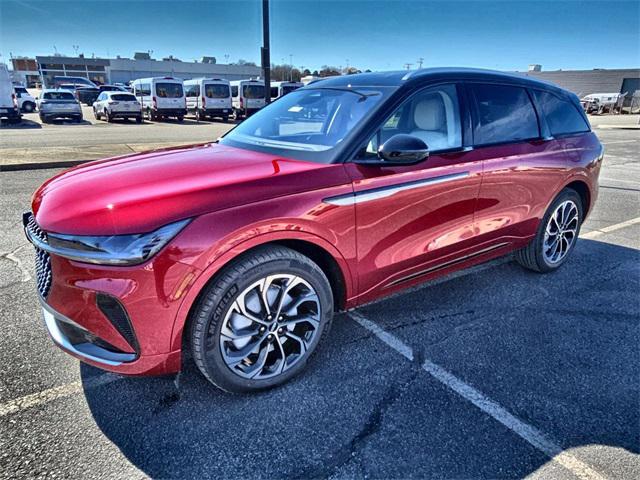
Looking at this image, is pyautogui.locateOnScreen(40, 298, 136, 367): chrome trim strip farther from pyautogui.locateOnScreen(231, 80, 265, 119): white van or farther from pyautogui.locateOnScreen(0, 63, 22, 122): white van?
pyautogui.locateOnScreen(231, 80, 265, 119): white van

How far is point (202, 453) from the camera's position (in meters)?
2.10

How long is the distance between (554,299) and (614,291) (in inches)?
26.2

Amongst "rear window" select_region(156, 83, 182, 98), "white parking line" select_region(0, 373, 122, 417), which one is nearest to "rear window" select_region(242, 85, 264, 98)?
"rear window" select_region(156, 83, 182, 98)

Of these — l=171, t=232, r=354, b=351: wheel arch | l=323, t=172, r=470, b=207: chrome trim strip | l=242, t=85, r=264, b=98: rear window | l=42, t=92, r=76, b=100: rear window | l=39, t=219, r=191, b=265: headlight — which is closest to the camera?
l=39, t=219, r=191, b=265: headlight

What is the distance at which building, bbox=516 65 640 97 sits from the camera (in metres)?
45.7

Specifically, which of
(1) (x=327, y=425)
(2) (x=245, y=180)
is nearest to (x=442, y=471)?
(1) (x=327, y=425)

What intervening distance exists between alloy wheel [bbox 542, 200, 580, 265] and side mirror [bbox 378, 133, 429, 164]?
7.07 ft

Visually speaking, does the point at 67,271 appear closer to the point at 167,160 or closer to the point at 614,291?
the point at 167,160

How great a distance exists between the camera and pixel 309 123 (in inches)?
127

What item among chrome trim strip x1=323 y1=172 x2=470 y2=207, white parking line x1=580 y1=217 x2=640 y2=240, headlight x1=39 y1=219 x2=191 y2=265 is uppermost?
chrome trim strip x1=323 y1=172 x2=470 y2=207

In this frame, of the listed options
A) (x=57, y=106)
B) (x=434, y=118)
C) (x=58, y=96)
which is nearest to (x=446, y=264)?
(x=434, y=118)

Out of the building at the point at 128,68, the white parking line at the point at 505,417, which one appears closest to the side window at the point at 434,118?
the white parking line at the point at 505,417

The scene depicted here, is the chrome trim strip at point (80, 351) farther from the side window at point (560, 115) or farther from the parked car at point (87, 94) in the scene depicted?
the parked car at point (87, 94)

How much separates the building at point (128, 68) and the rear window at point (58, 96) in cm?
5889
